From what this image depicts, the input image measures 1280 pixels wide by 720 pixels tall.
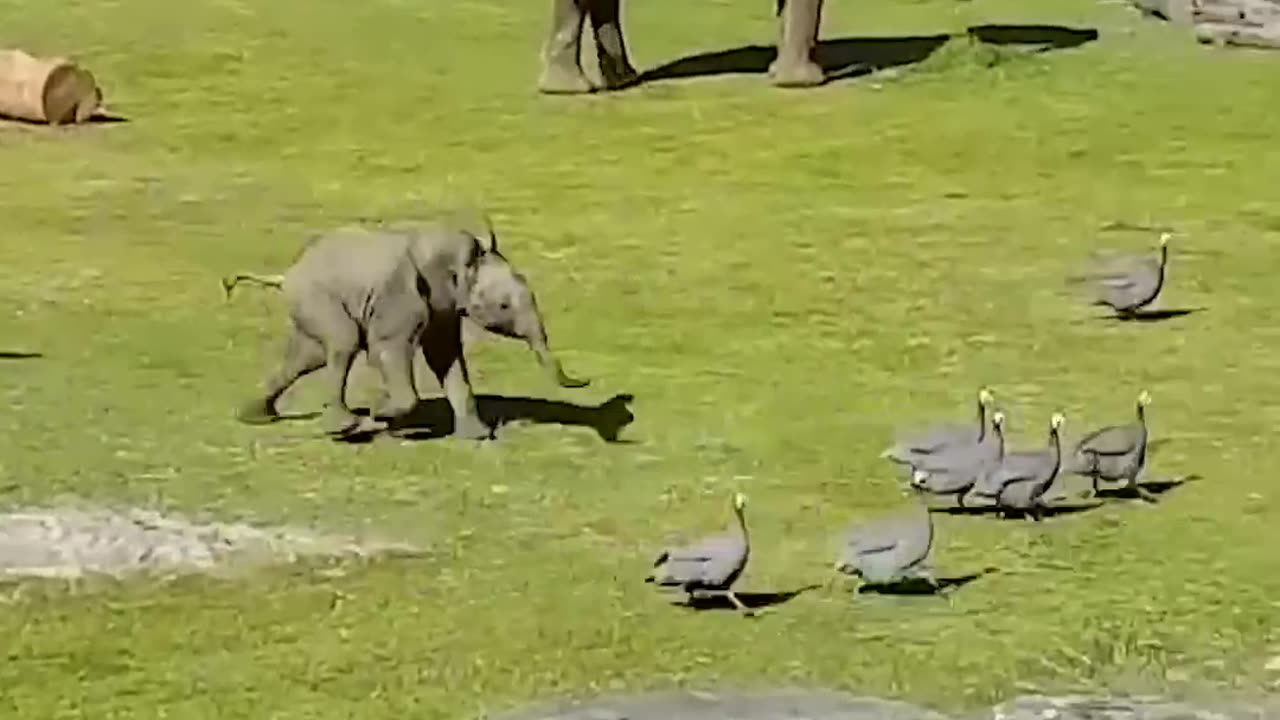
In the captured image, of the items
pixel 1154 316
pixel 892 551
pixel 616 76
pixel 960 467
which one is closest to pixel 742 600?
pixel 892 551

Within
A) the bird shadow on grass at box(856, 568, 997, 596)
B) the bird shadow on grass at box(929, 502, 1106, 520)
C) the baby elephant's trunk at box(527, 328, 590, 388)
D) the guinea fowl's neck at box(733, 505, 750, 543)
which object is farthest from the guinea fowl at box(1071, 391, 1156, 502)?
the baby elephant's trunk at box(527, 328, 590, 388)

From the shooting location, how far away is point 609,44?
14.8 metres

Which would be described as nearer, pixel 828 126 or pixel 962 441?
pixel 962 441

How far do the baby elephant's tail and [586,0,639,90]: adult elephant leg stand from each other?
14.4 ft

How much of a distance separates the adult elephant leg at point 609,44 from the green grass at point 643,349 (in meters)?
0.20

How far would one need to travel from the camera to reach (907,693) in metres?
6.49

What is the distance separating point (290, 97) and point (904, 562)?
7.78 meters

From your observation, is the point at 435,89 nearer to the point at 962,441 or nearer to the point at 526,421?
the point at 526,421

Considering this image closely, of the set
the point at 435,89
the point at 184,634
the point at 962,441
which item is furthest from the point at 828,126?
the point at 184,634

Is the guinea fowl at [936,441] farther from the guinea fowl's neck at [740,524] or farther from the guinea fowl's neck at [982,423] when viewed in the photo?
the guinea fowl's neck at [740,524]

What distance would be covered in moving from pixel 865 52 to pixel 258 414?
775 cm

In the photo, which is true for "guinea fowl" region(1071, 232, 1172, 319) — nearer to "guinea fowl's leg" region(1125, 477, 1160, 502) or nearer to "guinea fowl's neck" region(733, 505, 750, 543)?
"guinea fowl's leg" region(1125, 477, 1160, 502)

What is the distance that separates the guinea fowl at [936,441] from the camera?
786cm

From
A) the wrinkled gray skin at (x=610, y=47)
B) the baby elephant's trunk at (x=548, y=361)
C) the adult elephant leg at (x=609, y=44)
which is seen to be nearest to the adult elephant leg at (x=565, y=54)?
the wrinkled gray skin at (x=610, y=47)
